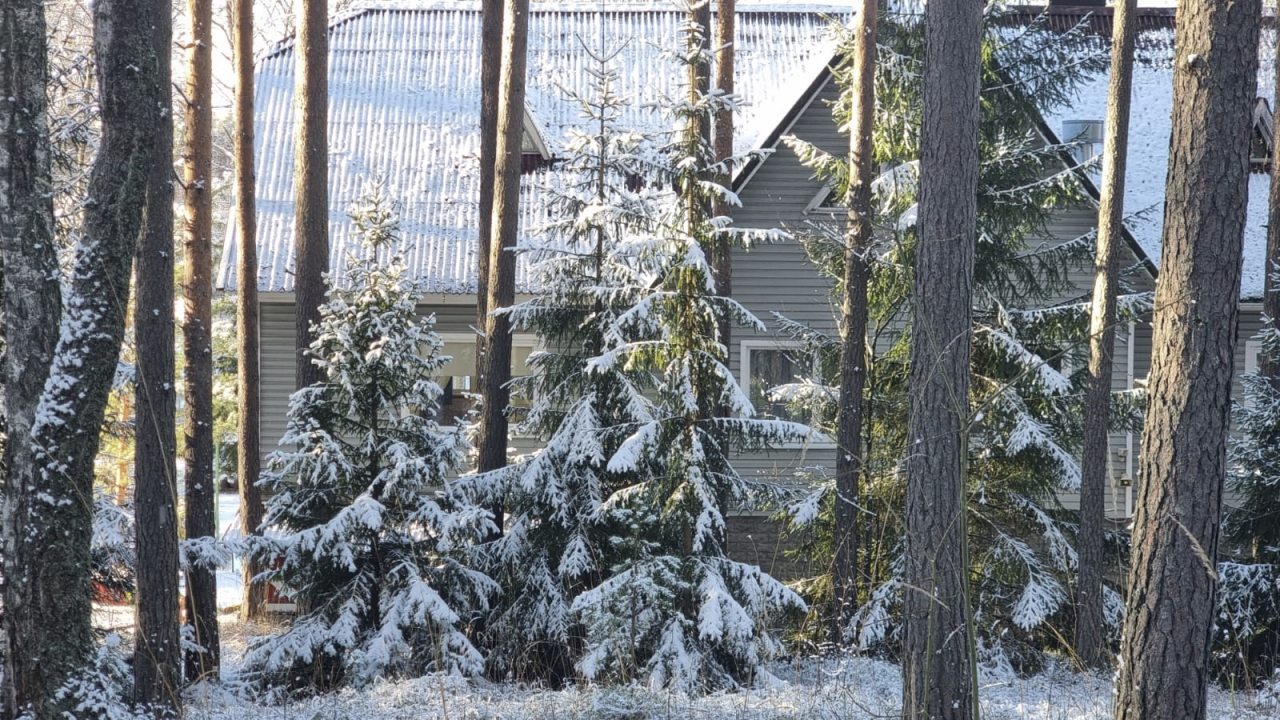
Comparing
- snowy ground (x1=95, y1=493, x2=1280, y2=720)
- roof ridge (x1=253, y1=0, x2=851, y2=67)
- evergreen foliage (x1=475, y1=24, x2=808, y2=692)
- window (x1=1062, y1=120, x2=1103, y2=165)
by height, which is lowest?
snowy ground (x1=95, y1=493, x2=1280, y2=720)

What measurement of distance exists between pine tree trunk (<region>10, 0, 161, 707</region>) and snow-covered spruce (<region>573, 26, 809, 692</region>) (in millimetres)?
4022

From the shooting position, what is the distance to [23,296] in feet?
22.5

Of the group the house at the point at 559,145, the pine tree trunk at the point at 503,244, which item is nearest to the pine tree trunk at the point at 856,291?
Result: the house at the point at 559,145

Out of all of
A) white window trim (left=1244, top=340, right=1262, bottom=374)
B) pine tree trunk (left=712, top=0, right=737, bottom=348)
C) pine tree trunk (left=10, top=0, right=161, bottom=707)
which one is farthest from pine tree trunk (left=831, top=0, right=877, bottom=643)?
white window trim (left=1244, top=340, right=1262, bottom=374)

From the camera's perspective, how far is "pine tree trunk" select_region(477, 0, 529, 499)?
1266 centimetres

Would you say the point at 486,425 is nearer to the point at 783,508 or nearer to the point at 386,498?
the point at 386,498

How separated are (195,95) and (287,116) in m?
6.88

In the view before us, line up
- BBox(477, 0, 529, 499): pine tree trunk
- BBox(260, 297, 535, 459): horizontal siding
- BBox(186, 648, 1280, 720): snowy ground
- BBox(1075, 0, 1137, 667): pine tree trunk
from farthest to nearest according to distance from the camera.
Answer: BBox(260, 297, 535, 459): horizontal siding, BBox(477, 0, 529, 499): pine tree trunk, BBox(1075, 0, 1137, 667): pine tree trunk, BBox(186, 648, 1280, 720): snowy ground

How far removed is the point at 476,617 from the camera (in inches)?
→ 445

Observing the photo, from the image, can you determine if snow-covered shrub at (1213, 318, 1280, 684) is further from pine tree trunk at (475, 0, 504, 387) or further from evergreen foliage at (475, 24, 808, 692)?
pine tree trunk at (475, 0, 504, 387)

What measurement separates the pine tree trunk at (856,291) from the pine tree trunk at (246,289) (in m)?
8.15

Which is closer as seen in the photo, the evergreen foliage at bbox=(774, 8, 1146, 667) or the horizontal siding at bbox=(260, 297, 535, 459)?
the evergreen foliage at bbox=(774, 8, 1146, 667)

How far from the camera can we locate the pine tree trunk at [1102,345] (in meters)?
11.3

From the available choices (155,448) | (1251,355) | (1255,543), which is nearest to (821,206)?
(1251,355)
